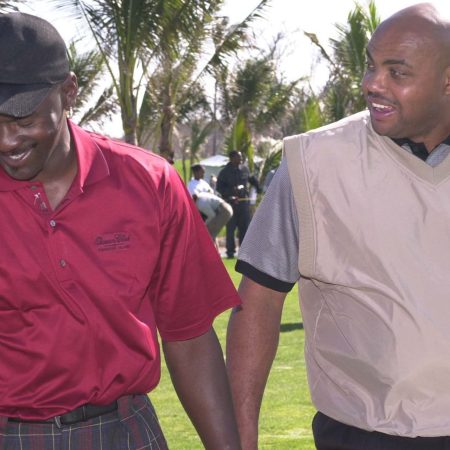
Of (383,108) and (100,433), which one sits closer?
(100,433)

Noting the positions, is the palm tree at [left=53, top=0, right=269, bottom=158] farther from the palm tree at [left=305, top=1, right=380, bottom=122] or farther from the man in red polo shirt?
the man in red polo shirt

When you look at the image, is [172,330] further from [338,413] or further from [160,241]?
[338,413]

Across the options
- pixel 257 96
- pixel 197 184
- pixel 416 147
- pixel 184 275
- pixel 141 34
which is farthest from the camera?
pixel 257 96

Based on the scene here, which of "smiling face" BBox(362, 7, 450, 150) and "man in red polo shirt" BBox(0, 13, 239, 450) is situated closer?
"man in red polo shirt" BBox(0, 13, 239, 450)

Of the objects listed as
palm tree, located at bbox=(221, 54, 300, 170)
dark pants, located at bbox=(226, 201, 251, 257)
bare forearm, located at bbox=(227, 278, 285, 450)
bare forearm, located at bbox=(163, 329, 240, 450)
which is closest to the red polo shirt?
bare forearm, located at bbox=(163, 329, 240, 450)

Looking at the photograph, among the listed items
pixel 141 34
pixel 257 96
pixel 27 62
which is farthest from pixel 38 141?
pixel 257 96

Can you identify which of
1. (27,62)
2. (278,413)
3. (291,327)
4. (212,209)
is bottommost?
(212,209)

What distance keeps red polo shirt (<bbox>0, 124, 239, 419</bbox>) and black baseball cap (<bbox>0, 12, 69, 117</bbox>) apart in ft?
0.73

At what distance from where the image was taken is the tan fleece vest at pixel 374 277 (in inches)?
129

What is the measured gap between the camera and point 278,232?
137 inches

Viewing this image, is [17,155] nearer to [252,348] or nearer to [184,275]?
[184,275]

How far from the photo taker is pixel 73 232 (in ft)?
10.1

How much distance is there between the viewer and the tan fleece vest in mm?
3283

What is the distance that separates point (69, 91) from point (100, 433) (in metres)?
0.91
